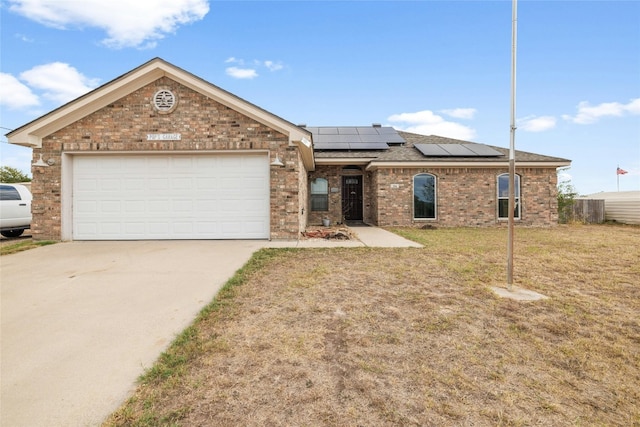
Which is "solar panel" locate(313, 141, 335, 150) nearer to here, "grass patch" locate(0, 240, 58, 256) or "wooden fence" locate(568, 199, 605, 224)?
"grass patch" locate(0, 240, 58, 256)

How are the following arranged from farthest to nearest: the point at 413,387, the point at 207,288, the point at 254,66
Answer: the point at 254,66 < the point at 207,288 < the point at 413,387

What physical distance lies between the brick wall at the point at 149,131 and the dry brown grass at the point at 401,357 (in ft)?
16.1

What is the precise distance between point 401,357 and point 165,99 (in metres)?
9.05

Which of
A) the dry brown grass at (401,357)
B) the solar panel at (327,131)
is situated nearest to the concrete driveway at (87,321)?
the dry brown grass at (401,357)

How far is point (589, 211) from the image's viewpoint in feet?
55.6

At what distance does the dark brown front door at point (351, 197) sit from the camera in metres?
15.0

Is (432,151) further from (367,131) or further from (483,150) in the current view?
(367,131)

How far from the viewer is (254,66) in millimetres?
17719

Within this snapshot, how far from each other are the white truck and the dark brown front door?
12.4 m

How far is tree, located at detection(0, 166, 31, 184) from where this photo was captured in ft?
97.5

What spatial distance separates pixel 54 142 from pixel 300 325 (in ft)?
32.3

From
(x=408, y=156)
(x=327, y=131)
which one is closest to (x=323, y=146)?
(x=327, y=131)

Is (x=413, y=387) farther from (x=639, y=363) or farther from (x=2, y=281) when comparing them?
(x=2, y=281)

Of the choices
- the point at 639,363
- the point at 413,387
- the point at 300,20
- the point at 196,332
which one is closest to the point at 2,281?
the point at 196,332
